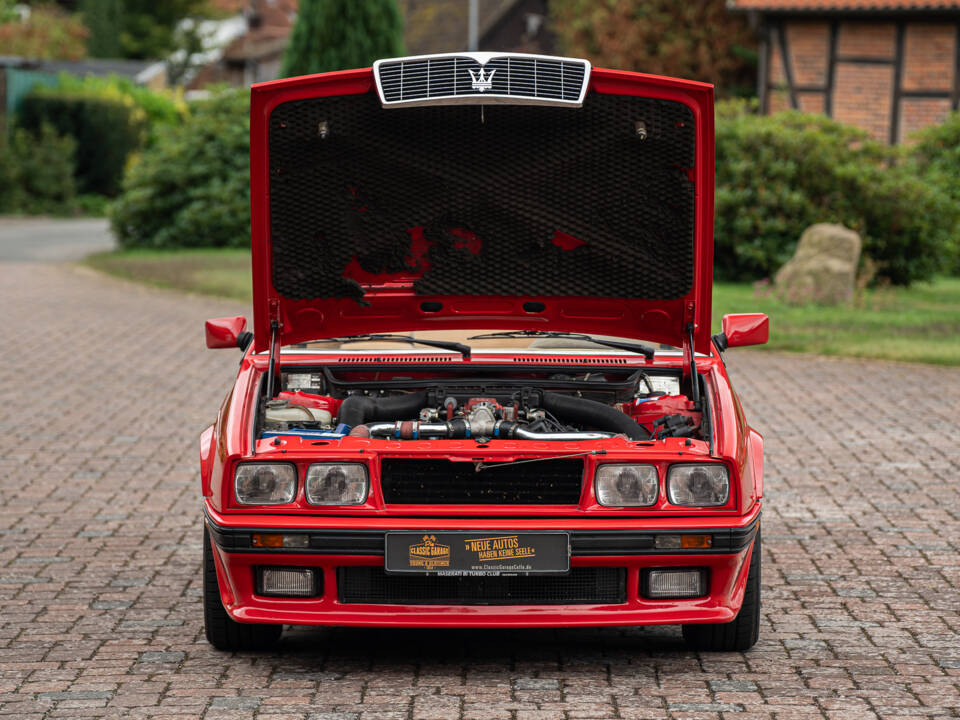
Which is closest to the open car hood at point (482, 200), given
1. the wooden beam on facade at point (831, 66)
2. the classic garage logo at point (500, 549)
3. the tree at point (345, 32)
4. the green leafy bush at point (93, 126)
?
the classic garage logo at point (500, 549)

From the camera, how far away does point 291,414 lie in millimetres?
5559

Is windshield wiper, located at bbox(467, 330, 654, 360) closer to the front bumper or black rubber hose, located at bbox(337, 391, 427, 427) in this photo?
black rubber hose, located at bbox(337, 391, 427, 427)

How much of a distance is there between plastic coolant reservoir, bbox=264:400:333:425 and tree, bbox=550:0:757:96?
2986 centimetres

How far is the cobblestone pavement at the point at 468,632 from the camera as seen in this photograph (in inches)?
186

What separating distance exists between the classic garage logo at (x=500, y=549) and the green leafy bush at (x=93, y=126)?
3724 centimetres

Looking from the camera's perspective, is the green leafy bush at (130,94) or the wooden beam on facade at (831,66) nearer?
the wooden beam on facade at (831,66)

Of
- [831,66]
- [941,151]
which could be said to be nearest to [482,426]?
[941,151]

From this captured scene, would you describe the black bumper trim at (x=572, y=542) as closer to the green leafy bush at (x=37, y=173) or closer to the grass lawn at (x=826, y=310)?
the grass lawn at (x=826, y=310)

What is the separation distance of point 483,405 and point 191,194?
73.7 ft

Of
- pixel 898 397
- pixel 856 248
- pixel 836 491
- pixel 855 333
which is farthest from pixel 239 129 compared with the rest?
pixel 836 491

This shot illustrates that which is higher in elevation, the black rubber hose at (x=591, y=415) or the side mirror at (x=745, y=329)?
the side mirror at (x=745, y=329)

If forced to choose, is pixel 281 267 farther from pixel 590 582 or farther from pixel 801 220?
pixel 801 220

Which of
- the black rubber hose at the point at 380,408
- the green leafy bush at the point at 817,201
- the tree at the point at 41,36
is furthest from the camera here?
the tree at the point at 41,36

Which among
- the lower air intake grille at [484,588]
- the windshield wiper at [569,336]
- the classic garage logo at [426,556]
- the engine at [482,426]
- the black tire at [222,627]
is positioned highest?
the windshield wiper at [569,336]
